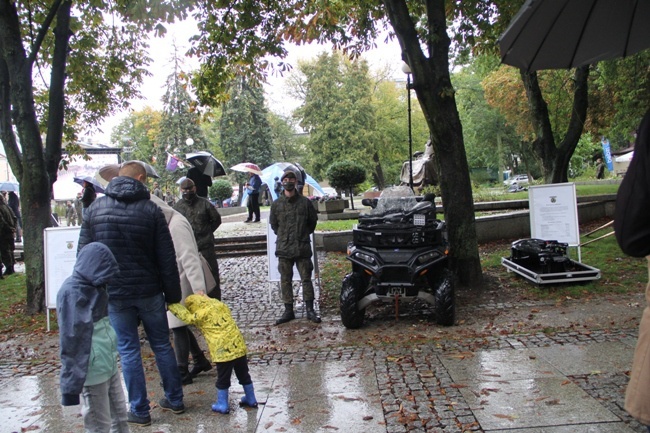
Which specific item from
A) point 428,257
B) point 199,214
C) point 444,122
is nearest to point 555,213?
point 444,122

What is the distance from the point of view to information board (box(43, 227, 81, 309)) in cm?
797

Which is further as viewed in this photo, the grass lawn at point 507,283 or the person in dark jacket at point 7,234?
the person in dark jacket at point 7,234

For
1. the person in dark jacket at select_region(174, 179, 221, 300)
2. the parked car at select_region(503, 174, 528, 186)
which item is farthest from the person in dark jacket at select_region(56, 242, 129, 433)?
the parked car at select_region(503, 174, 528, 186)

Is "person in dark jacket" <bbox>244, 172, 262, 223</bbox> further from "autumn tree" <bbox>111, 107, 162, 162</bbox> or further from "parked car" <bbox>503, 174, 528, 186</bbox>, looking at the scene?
"autumn tree" <bbox>111, 107, 162, 162</bbox>

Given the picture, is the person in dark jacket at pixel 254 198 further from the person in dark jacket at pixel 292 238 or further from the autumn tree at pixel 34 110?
the person in dark jacket at pixel 292 238

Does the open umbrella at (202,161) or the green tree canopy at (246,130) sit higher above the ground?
the green tree canopy at (246,130)

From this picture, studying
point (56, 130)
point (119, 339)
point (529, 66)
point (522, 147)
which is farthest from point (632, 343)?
point (522, 147)

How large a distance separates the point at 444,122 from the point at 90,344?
6431mm

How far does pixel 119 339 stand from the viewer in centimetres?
441

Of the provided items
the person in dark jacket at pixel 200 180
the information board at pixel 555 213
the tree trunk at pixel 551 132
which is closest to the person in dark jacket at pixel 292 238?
the person in dark jacket at pixel 200 180

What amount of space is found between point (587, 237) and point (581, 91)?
3.33 meters

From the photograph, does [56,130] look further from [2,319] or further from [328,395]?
[328,395]

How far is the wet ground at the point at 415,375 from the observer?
427cm

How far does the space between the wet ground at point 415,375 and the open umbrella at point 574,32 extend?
9.43 ft
